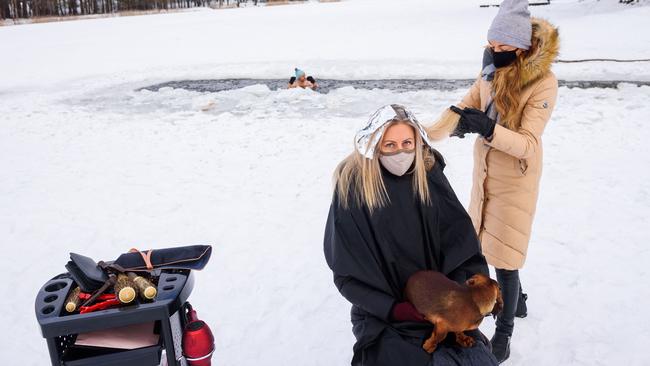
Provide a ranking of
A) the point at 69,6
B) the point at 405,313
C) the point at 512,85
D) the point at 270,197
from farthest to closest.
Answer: the point at 69,6, the point at 270,197, the point at 512,85, the point at 405,313

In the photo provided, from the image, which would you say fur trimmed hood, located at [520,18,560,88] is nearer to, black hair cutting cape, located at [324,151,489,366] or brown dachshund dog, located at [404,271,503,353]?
black hair cutting cape, located at [324,151,489,366]

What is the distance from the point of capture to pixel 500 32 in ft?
7.97

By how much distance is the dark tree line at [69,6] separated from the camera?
35.2 meters

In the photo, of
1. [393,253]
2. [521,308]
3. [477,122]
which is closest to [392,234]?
[393,253]

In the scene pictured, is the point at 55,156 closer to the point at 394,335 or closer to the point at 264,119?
the point at 264,119

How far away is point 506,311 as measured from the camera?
276cm

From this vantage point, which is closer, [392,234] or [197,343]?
[197,343]

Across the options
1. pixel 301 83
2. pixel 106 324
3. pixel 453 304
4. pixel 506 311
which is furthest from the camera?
pixel 301 83

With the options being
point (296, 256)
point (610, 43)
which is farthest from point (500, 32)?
point (610, 43)

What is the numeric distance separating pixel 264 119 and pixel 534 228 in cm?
474

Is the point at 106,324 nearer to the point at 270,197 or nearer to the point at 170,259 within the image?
the point at 170,259

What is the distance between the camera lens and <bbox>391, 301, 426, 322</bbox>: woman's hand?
2.01 metres

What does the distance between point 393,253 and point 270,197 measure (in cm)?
317

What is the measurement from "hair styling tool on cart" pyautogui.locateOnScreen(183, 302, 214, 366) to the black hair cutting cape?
2.04 feet
